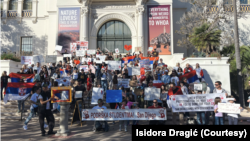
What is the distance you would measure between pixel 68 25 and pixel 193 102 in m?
17.0

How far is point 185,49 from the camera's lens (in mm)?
23859

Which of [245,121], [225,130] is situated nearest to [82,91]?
[225,130]

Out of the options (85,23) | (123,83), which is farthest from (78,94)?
(85,23)

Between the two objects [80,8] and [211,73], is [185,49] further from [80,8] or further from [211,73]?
[80,8]

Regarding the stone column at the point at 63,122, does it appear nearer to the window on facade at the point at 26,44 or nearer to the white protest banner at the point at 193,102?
the white protest banner at the point at 193,102

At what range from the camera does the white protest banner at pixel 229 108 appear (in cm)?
789

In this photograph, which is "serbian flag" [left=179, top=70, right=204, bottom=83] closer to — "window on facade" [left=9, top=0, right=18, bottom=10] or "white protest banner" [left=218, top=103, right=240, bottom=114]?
"white protest banner" [left=218, top=103, right=240, bottom=114]

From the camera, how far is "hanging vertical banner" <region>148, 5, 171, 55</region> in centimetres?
2189

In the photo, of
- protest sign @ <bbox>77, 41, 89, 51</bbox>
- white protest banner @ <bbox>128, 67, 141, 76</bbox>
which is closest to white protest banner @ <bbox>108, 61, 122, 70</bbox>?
white protest banner @ <bbox>128, 67, 141, 76</bbox>

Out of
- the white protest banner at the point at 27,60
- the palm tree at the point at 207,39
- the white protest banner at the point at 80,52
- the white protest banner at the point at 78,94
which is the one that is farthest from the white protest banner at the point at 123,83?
the white protest banner at the point at 27,60

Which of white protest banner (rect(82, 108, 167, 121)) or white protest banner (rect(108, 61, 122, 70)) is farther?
white protest banner (rect(108, 61, 122, 70))

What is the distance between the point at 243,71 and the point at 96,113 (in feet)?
40.5

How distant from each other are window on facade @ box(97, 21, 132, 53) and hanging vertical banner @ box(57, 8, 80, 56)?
104 inches

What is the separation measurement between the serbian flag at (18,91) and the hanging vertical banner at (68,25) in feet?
36.0
